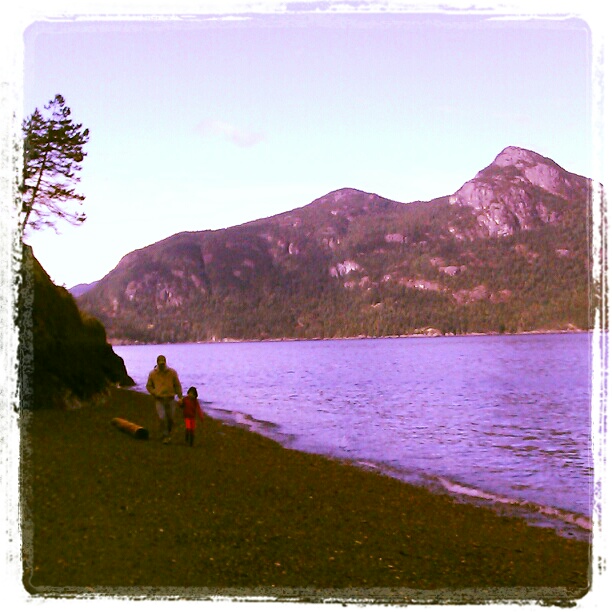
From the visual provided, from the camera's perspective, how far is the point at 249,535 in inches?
576

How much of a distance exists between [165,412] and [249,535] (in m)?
12.2

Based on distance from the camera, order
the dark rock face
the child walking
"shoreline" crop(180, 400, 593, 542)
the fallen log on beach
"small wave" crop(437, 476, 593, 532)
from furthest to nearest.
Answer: the dark rock face, the fallen log on beach, the child walking, "small wave" crop(437, 476, 593, 532), "shoreline" crop(180, 400, 593, 542)

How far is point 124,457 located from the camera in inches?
856

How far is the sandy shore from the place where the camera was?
10812 millimetres

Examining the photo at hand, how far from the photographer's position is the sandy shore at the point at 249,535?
10812mm

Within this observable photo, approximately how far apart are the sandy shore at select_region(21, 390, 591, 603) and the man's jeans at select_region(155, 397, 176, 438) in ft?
2.15

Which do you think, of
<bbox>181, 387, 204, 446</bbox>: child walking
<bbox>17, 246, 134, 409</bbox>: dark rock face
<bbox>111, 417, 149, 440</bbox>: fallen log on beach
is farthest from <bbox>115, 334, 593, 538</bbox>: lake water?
<bbox>17, 246, 134, 409</bbox>: dark rock face

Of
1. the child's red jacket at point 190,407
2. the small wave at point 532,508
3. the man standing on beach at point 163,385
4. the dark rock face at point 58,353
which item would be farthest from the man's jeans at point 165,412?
the small wave at point 532,508

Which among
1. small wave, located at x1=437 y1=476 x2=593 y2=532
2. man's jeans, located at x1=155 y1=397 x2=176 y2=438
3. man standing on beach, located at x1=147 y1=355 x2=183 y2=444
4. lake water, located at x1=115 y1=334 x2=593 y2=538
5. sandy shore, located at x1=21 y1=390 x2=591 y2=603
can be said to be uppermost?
man standing on beach, located at x1=147 y1=355 x2=183 y2=444

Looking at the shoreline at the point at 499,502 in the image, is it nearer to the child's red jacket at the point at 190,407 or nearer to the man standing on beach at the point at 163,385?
the child's red jacket at the point at 190,407

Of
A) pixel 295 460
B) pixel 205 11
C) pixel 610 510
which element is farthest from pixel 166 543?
pixel 295 460

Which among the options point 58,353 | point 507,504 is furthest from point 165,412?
point 507,504

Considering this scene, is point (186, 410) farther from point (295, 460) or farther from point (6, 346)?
point (6, 346)

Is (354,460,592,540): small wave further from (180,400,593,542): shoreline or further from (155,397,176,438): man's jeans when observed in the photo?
(155,397,176,438): man's jeans
